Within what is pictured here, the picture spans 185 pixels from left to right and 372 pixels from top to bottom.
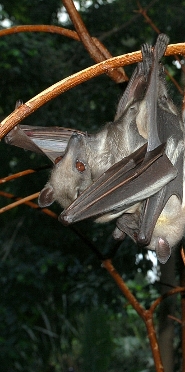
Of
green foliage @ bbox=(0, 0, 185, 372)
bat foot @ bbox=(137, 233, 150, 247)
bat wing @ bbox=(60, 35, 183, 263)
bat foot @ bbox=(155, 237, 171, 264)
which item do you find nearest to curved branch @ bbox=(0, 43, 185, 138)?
bat wing @ bbox=(60, 35, 183, 263)

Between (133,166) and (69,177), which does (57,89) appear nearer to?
(133,166)

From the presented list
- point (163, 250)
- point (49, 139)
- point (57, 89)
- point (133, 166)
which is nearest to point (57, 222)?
point (49, 139)

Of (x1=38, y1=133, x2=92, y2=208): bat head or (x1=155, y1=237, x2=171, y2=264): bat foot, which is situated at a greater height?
(x1=38, y1=133, x2=92, y2=208): bat head

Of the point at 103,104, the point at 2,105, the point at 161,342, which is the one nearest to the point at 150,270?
the point at 161,342

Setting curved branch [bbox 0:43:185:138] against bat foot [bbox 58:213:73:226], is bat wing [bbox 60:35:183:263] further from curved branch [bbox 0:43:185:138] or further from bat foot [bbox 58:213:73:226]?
curved branch [bbox 0:43:185:138]

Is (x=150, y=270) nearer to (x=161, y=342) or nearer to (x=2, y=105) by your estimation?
(x=161, y=342)

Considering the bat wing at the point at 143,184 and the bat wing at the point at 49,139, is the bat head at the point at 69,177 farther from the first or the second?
the bat wing at the point at 143,184

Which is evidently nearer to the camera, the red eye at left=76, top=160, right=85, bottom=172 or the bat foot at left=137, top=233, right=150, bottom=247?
the bat foot at left=137, top=233, right=150, bottom=247

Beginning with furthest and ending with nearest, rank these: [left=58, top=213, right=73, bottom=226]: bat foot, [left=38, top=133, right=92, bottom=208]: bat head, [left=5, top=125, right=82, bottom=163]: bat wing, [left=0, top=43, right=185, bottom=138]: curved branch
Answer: [left=5, top=125, right=82, bottom=163]: bat wing → [left=38, top=133, right=92, bottom=208]: bat head → [left=58, top=213, right=73, bottom=226]: bat foot → [left=0, top=43, right=185, bottom=138]: curved branch
